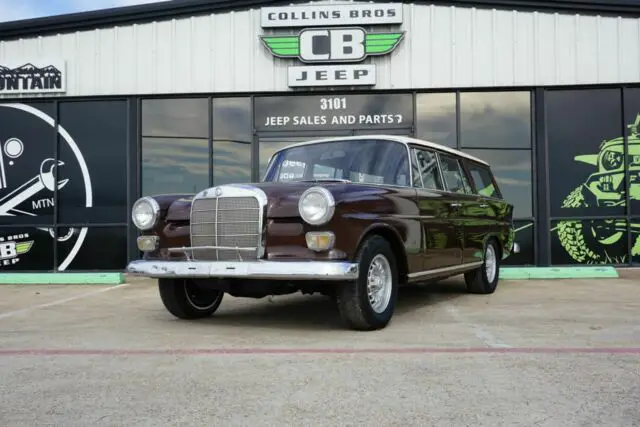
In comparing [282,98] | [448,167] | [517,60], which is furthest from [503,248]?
[282,98]

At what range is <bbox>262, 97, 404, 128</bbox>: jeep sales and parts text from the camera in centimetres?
1144

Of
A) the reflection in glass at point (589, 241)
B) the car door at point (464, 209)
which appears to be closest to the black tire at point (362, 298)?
the car door at point (464, 209)

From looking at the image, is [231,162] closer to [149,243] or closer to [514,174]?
[514,174]

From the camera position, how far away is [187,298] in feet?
19.6

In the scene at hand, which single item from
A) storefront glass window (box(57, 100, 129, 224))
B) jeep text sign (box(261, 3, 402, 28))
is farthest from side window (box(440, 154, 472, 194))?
storefront glass window (box(57, 100, 129, 224))

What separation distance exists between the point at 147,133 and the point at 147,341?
24.7 feet

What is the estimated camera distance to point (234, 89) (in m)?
11.5

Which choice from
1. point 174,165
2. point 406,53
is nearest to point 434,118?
point 406,53

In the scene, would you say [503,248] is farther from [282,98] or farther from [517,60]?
[282,98]

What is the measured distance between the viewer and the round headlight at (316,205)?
472cm

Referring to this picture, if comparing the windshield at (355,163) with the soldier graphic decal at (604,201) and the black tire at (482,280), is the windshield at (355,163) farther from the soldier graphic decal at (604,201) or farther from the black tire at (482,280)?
the soldier graphic decal at (604,201)

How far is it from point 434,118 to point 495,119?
1.15m

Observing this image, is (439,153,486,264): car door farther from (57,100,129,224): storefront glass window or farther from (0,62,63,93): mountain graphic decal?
(0,62,63,93): mountain graphic decal

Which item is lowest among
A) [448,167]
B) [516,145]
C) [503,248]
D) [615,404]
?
[615,404]
